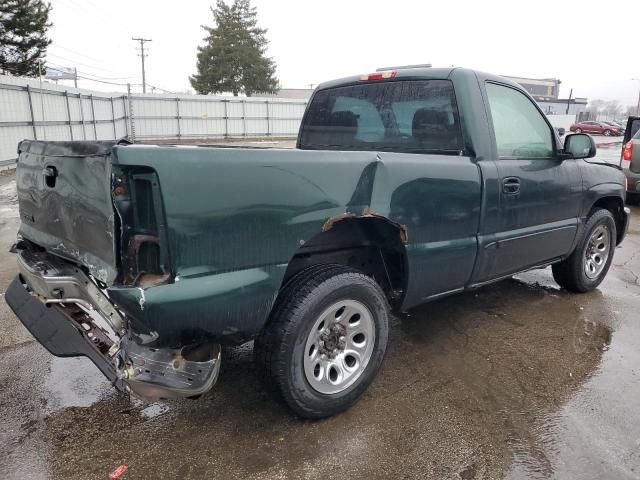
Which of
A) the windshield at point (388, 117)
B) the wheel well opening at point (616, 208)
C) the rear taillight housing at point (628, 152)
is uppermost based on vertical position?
the windshield at point (388, 117)

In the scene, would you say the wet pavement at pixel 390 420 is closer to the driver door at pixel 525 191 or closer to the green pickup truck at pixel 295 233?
the green pickup truck at pixel 295 233

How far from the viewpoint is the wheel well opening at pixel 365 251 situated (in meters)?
2.67

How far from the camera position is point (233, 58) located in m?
42.1

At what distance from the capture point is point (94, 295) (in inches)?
87.7

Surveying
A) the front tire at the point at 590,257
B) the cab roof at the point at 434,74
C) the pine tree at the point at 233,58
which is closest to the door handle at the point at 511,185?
the cab roof at the point at 434,74

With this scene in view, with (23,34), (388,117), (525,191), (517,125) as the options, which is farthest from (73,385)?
(23,34)

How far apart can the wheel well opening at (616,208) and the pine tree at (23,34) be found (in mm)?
25184

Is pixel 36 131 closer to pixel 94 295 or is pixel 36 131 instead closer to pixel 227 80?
pixel 94 295

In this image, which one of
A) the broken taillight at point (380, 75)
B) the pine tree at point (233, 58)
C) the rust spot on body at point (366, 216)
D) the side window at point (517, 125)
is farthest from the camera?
the pine tree at point (233, 58)

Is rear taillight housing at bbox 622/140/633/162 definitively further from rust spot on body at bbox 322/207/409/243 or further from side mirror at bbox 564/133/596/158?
rust spot on body at bbox 322/207/409/243

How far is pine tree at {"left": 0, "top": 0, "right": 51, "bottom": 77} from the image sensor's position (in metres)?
22.2

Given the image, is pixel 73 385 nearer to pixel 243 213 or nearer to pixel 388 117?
pixel 243 213

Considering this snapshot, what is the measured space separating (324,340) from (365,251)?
682 millimetres

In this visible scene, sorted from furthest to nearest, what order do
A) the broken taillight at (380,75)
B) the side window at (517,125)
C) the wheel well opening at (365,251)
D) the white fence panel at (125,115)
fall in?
the white fence panel at (125,115), the broken taillight at (380,75), the side window at (517,125), the wheel well opening at (365,251)
